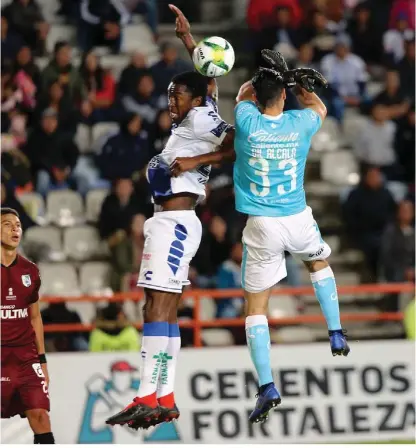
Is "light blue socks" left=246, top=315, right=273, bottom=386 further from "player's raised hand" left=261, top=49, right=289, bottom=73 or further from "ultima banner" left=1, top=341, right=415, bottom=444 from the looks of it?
"ultima banner" left=1, top=341, right=415, bottom=444

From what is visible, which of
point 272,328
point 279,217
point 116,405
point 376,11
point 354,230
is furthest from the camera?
point 376,11

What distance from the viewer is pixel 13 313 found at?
33.7ft

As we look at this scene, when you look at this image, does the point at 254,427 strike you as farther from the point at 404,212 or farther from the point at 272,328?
the point at 404,212

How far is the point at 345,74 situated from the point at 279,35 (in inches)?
34.7

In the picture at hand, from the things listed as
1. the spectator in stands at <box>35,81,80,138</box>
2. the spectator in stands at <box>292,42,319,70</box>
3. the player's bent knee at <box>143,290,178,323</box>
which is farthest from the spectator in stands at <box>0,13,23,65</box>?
the player's bent knee at <box>143,290,178,323</box>

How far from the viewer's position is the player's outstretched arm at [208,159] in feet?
30.4

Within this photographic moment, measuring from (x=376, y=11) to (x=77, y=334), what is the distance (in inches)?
235

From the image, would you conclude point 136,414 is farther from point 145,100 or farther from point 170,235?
point 145,100

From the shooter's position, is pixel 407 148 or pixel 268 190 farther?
pixel 407 148

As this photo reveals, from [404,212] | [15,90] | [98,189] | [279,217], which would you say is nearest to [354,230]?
[404,212]

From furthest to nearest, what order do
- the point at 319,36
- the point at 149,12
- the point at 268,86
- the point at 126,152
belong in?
1. the point at 149,12
2. the point at 319,36
3. the point at 126,152
4. the point at 268,86

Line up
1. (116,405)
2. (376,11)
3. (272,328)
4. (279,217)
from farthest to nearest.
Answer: (376,11)
(272,328)
(116,405)
(279,217)

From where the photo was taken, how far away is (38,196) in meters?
15.2

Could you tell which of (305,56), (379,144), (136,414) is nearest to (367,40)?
(305,56)
